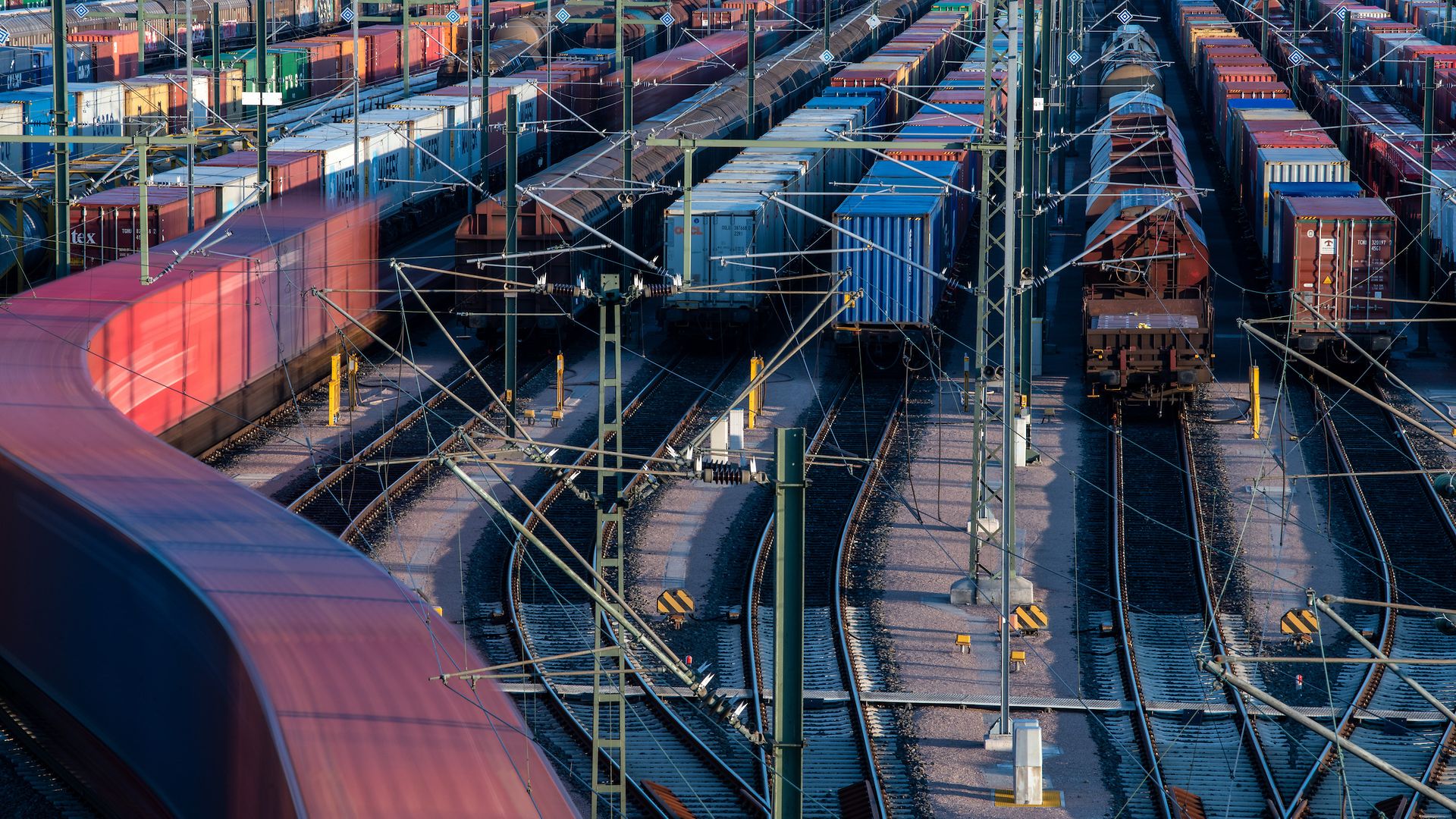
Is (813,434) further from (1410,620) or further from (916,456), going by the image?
(1410,620)

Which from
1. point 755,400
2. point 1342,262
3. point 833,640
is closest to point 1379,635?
point 833,640

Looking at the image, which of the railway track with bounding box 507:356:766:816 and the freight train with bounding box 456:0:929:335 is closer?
the railway track with bounding box 507:356:766:816

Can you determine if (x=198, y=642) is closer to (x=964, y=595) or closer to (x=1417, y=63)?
(x=964, y=595)

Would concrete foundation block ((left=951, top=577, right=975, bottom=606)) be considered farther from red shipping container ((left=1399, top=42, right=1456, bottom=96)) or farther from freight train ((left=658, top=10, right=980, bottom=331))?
red shipping container ((left=1399, top=42, right=1456, bottom=96))

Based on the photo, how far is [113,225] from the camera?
3734 centimetres

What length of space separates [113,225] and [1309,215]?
2305 centimetres

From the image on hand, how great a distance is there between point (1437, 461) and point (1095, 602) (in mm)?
9947

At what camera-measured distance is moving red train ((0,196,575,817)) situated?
14.1 m

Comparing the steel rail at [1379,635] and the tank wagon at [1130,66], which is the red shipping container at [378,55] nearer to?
the tank wagon at [1130,66]

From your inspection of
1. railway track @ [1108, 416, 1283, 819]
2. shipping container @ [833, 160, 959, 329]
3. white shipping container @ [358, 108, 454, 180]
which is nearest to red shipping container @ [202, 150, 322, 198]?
white shipping container @ [358, 108, 454, 180]

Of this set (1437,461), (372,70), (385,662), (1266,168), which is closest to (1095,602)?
(1437,461)

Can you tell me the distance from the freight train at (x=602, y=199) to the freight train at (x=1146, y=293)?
8.53 m

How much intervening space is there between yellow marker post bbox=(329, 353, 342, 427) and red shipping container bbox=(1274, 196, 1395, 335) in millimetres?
17691

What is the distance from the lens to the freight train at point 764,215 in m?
38.2
